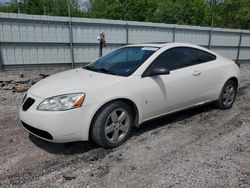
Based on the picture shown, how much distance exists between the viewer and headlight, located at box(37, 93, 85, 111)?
293cm

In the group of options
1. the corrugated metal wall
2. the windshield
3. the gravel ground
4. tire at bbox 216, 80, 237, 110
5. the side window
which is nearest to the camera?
the gravel ground

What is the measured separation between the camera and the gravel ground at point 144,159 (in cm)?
264

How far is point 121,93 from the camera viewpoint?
10.7ft

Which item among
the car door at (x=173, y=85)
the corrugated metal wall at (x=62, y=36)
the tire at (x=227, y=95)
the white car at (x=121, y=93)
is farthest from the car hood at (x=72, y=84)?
the corrugated metal wall at (x=62, y=36)

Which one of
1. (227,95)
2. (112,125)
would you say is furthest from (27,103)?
(227,95)

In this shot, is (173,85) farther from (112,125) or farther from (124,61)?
Answer: (112,125)

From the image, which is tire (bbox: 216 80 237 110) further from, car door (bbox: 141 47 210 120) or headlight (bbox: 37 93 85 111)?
headlight (bbox: 37 93 85 111)

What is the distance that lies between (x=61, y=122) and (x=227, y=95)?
3.67 m

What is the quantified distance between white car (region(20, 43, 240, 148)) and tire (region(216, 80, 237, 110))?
0.50 ft

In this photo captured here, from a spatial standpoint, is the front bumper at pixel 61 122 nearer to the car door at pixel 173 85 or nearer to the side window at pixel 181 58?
the car door at pixel 173 85

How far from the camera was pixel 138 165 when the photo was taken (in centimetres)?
294

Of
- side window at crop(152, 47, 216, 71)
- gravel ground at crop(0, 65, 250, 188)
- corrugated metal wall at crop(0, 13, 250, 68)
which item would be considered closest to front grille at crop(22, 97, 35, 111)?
gravel ground at crop(0, 65, 250, 188)

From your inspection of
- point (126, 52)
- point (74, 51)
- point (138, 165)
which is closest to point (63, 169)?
point (138, 165)

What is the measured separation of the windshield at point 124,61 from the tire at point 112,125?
0.57 metres
